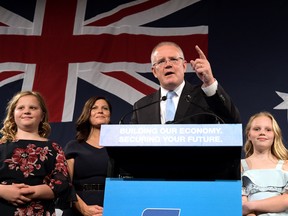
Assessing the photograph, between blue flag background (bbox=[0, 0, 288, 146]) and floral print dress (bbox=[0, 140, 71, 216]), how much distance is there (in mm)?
1360

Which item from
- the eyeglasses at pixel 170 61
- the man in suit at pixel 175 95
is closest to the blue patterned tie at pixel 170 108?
the man in suit at pixel 175 95

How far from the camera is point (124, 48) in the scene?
3707 mm

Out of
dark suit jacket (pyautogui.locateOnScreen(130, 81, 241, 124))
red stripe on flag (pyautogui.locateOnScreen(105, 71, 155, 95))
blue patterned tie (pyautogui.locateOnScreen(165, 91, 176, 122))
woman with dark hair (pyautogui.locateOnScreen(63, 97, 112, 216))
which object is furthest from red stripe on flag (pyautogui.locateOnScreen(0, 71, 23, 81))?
blue patterned tie (pyautogui.locateOnScreen(165, 91, 176, 122))

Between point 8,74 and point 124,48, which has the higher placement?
point 124,48

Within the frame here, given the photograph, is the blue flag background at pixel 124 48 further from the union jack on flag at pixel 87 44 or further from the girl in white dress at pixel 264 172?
the girl in white dress at pixel 264 172

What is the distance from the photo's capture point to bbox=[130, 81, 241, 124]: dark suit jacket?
5.34ft

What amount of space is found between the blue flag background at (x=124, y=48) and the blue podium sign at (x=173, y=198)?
81.2 inches

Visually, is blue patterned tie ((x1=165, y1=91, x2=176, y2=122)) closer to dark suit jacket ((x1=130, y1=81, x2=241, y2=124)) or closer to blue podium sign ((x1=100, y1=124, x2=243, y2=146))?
dark suit jacket ((x1=130, y1=81, x2=241, y2=124))

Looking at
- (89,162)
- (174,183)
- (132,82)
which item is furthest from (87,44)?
(174,183)

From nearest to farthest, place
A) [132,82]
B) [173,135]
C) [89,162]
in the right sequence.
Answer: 1. [173,135]
2. [89,162]
3. [132,82]

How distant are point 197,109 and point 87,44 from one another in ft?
6.91

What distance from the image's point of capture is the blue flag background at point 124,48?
338 cm

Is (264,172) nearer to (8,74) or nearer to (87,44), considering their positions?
(87,44)

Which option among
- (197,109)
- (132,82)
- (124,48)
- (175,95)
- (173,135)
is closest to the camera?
(173,135)
